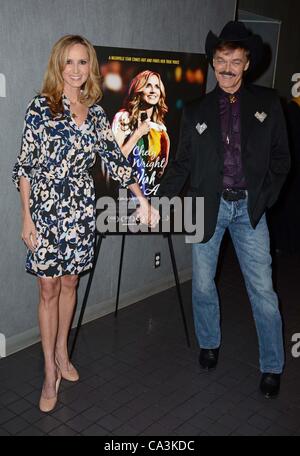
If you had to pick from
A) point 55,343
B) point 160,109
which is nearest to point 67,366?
point 55,343

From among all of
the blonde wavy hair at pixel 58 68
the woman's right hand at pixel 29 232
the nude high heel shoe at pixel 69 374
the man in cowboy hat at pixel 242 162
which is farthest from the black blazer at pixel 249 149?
the nude high heel shoe at pixel 69 374

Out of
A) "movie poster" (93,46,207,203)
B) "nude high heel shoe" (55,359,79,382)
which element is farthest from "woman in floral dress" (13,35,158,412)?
"movie poster" (93,46,207,203)

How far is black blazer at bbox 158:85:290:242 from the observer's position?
7.95ft

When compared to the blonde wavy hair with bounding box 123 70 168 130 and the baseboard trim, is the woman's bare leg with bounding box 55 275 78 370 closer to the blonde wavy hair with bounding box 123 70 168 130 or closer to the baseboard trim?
the baseboard trim

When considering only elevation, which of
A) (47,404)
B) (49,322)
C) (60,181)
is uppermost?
(60,181)

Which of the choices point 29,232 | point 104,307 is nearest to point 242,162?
point 29,232

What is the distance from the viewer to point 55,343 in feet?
8.76

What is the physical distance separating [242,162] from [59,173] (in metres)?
0.87

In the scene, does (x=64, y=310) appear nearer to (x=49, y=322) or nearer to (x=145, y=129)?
(x=49, y=322)

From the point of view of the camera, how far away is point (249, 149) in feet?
7.92

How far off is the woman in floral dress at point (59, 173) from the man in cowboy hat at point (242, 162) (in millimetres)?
452

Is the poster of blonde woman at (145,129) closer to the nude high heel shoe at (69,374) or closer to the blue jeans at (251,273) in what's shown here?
the blue jeans at (251,273)

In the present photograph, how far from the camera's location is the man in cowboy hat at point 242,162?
240 centimetres
